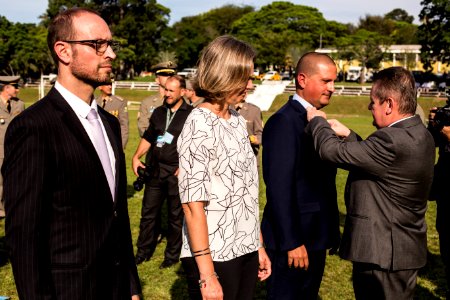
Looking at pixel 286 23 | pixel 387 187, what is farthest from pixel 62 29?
pixel 286 23

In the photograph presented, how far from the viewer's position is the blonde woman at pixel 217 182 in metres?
2.87

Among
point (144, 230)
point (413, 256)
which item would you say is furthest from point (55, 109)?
point (144, 230)

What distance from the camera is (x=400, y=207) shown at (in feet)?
11.8

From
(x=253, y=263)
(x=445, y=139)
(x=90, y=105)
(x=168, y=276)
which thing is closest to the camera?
(x=90, y=105)

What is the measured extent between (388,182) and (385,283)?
73 centimetres

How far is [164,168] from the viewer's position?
6.77 meters

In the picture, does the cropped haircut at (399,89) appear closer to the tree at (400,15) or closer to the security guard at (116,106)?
the security guard at (116,106)

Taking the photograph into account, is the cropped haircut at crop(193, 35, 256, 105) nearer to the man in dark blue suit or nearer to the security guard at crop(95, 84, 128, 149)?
the man in dark blue suit

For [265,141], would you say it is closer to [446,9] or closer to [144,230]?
[144,230]

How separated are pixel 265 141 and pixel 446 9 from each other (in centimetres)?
5830

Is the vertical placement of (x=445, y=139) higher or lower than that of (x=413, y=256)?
higher

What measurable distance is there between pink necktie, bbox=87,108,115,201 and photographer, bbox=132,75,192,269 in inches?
155

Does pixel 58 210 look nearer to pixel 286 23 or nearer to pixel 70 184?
pixel 70 184

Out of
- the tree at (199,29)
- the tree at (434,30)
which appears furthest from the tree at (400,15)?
the tree at (434,30)
